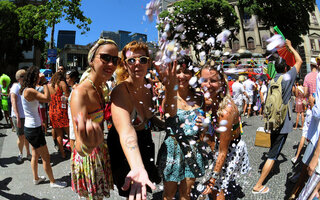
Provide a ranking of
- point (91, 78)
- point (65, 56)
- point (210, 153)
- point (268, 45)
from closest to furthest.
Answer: point (91, 78), point (268, 45), point (210, 153), point (65, 56)

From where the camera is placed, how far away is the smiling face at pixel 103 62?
1724 mm

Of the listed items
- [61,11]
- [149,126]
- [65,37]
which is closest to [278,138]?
[149,126]

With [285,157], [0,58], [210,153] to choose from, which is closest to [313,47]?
[285,157]

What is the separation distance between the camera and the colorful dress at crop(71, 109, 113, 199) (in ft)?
6.09

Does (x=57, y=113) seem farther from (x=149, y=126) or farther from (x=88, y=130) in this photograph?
(x=88, y=130)

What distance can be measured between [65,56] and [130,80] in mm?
44946

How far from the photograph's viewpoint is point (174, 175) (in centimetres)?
219

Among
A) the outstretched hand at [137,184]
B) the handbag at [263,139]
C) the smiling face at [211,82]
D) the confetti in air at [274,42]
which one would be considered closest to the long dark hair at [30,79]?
the smiling face at [211,82]

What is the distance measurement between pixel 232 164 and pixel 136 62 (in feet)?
5.56

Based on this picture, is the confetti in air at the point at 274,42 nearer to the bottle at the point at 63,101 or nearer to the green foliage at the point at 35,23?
the bottle at the point at 63,101

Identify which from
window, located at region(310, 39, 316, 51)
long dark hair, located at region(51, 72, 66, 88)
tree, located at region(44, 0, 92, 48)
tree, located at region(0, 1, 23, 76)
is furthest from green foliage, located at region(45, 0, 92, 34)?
window, located at region(310, 39, 316, 51)

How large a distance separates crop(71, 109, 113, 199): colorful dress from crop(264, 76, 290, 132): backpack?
8.58ft

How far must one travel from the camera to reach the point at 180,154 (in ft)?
7.33

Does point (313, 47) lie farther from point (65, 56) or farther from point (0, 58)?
point (0, 58)
